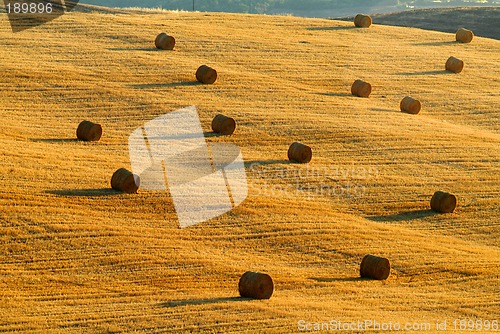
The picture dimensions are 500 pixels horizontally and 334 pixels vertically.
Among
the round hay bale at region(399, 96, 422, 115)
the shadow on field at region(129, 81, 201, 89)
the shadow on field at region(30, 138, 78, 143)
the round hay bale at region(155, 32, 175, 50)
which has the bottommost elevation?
the round hay bale at region(399, 96, 422, 115)

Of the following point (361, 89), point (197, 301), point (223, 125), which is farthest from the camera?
point (361, 89)

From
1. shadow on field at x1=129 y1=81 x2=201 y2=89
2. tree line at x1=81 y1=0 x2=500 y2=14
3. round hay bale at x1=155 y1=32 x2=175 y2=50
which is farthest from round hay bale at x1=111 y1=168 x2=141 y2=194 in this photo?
tree line at x1=81 y1=0 x2=500 y2=14

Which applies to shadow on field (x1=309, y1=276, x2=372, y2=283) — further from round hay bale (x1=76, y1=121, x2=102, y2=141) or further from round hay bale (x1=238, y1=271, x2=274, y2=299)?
round hay bale (x1=76, y1=121, x2=102, y2=141)

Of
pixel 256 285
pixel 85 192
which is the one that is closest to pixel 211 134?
pixel 85 192

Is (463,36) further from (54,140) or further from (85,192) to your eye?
(85,192)

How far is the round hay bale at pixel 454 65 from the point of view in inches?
1779

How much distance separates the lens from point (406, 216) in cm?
2916

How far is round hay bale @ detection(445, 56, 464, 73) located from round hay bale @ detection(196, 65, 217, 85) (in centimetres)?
1202

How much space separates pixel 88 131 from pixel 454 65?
19.8 metres

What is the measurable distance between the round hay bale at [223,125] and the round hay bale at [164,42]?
9.52 m

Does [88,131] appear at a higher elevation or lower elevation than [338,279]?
higher

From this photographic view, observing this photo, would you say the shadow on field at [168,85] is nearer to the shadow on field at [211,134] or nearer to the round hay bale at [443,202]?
the shadow on field at [211,134]

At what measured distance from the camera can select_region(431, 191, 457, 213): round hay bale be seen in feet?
96.3

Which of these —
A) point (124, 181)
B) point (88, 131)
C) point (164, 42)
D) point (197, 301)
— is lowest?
point (197, 301)
